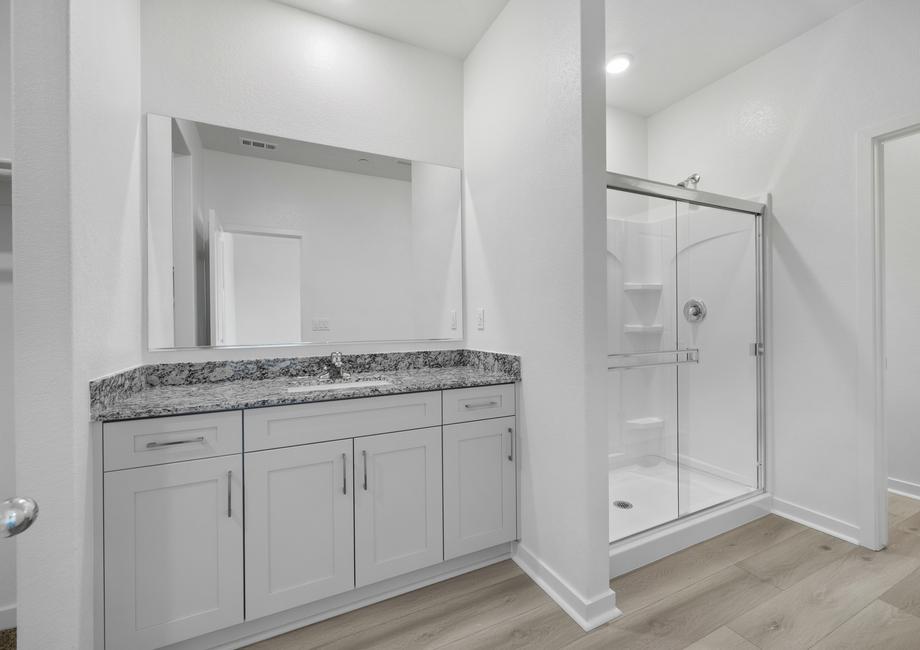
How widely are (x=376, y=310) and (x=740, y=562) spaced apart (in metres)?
2.13

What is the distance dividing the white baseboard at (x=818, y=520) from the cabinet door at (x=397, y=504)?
6.59 feet

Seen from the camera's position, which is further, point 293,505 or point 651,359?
point 651,359

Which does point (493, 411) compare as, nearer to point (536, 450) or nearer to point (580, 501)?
point (536, 450)

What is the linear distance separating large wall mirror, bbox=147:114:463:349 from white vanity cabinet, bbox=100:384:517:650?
2.11ft

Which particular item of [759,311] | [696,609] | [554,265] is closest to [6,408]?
[554,265]

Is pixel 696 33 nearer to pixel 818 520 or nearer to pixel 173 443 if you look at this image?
pixel 818 520

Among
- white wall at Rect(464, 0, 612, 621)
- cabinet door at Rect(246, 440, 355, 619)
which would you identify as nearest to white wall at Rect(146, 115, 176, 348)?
cabinet door at Rect(246, 440, 355, 619)

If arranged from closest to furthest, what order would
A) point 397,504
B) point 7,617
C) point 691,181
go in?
1. point 7,617
2. point 397,504
3. point 691,181

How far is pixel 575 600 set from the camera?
160cm

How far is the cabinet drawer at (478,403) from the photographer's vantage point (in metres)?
1.83

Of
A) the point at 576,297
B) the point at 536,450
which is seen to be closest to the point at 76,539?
the point at 536,450

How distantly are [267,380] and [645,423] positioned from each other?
2.09 meters

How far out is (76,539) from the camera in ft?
3.76

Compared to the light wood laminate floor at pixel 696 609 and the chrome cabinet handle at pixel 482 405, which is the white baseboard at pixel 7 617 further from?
the chrome cabinet handle at pixel 482 405
